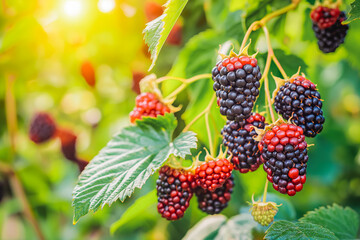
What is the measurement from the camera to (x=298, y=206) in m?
2.41

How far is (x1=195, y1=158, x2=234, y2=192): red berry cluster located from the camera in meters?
0.86

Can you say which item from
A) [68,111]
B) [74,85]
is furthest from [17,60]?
[68,111]

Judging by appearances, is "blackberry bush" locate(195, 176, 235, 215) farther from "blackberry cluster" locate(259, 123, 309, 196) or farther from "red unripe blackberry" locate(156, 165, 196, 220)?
"blackberry cluster" locate(259, 123, 309, 196)

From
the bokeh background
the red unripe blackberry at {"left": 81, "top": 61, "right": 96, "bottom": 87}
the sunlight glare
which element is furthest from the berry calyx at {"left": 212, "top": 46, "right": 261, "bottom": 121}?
the red unripe blackberry at {"left": 81, "top": 61, "right": 96, "bottom": 87}

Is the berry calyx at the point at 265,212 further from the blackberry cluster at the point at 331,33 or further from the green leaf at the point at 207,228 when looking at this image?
the blackberry cluster at the point at 331,33

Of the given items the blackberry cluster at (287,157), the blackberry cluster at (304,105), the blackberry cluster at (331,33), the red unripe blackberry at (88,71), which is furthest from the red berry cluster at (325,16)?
the red unripe blackberry at (88,71)

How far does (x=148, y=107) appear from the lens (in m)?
1.03

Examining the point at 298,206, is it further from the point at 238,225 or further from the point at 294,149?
the point at 294,149

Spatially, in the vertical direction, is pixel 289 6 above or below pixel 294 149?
above

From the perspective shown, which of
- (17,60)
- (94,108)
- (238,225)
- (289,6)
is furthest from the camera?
(94,108)

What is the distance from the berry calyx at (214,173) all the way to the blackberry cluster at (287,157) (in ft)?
0.44

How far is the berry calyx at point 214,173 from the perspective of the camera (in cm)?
86

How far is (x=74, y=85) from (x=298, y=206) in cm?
186

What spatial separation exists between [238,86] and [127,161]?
0.35 m
